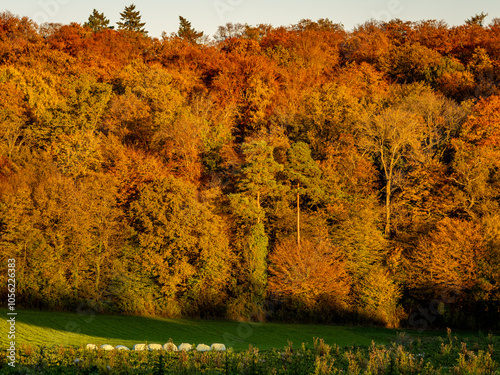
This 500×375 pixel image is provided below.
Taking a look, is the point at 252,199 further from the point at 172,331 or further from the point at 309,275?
the point at 172,331

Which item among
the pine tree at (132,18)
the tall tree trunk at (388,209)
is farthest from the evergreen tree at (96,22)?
the tall tree trunk at (388,209)

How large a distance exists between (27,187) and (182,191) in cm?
1005

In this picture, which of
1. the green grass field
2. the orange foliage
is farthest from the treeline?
the green grass field

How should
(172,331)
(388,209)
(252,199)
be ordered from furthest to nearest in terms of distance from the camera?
(388,209) → (252,199) → (172,331)

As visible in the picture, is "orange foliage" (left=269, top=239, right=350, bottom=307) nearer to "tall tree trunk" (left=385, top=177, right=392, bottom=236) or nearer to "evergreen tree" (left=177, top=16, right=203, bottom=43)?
"tall tree trunk" (left=385, top=177, right=392, bottom=236)

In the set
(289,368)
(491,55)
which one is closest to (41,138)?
(289,368)

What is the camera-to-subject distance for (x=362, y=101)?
174 feet

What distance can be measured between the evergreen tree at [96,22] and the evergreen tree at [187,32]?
10284 millimetres

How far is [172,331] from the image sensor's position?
32.0 metres

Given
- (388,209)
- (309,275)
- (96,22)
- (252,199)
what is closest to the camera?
(309,275)

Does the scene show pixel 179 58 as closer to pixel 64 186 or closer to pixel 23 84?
pixel 23 84

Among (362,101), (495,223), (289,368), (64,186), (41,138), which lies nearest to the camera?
(289,368)

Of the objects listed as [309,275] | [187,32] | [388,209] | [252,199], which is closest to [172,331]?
[309,275]

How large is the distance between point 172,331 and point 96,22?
6356cm
